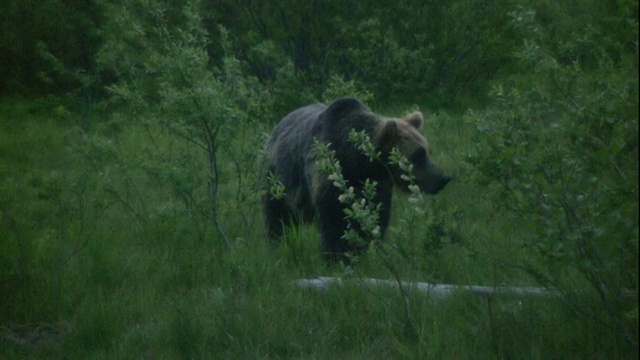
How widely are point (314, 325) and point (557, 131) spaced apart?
6.27ft

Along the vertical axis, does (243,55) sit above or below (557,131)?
below

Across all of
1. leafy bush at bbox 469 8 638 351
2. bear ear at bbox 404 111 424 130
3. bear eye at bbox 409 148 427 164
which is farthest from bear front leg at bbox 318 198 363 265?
leafy bush at bbox 469 8 638 351

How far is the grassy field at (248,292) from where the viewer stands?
4.86 m

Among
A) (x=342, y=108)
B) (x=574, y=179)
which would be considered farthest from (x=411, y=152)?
(x=574, y=179)

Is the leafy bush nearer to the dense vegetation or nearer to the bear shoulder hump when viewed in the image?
the dense vegetation

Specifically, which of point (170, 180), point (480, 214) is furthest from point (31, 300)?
point (480, 214)

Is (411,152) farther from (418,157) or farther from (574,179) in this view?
(574,179)

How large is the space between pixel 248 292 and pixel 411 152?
1.98m

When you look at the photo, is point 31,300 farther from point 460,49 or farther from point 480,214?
point 460,49

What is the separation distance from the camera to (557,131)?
14.5 ft

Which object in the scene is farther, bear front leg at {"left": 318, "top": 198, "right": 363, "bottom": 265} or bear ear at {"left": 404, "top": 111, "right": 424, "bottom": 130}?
bear ear at {"left": 404, "top": 111, "right": 424, "bottom": 130}

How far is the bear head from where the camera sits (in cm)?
681

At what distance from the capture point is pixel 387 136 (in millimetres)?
6840

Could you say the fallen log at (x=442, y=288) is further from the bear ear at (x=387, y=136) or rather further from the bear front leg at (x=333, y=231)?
the bear ear at (x=387, y=136)
